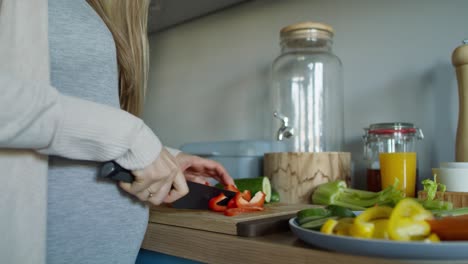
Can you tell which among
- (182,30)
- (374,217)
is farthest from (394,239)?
(182,30)

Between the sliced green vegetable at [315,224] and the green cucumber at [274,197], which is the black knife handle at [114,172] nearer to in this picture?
the sliced green vegetable at [315,224]

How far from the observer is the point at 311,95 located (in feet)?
4.03

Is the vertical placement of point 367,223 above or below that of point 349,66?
below

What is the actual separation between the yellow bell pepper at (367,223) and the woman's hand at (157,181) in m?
0.26

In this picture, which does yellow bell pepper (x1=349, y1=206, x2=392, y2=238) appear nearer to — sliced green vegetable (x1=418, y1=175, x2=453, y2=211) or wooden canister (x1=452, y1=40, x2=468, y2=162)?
sliced green vegetable (x1=418, y1=175, x2=453, y2=211)

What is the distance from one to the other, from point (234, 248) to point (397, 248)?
0.25 m

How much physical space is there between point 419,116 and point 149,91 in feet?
4.00

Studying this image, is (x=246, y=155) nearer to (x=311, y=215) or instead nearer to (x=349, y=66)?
(x=349, y=66)

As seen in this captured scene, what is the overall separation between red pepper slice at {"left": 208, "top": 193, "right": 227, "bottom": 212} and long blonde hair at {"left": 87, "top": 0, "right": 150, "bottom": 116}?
0.76 feet

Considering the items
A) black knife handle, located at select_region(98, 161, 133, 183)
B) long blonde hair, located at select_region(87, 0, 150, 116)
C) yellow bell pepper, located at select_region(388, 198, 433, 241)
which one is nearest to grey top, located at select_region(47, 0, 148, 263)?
black knife handle, located at select_region(98, 161, 133, 183)

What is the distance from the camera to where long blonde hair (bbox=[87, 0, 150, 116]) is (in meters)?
0.77

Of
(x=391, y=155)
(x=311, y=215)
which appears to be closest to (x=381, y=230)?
(x=311, y=215)

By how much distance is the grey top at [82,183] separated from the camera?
0.56 metres

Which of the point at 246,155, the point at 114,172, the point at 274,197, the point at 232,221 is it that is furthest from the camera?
the point at 246,155
